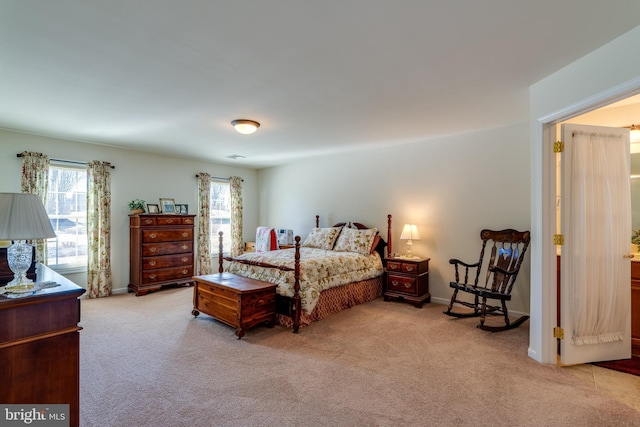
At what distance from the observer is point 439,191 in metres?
4.63

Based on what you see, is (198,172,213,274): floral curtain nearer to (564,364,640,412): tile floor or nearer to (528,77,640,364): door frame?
(528,77,640,364): door frame

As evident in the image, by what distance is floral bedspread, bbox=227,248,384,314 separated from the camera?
3594 mm

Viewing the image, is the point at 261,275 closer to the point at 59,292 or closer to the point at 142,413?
the point at 142,413

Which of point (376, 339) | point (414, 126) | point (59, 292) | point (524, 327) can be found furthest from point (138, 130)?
point (524, 327)

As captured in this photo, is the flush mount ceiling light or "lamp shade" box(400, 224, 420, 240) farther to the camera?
"lamp shade" box(400, 224, 420, 240)

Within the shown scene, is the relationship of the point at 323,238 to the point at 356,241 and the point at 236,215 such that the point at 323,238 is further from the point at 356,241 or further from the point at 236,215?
the point at 236,215

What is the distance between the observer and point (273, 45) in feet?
7.01

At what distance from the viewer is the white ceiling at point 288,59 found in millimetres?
1782

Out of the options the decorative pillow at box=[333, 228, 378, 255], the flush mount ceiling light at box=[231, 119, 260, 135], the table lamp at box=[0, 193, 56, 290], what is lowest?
the decorative pillow at box=[333, 228, 378, 255]

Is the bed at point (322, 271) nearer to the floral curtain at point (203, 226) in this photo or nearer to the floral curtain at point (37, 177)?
the floral curtain at point (203, 226)

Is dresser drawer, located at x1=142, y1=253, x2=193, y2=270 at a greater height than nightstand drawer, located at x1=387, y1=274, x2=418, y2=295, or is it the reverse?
dresser drawer, located at x1=142, y1=253, x2=193, y2=270

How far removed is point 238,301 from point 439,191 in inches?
132

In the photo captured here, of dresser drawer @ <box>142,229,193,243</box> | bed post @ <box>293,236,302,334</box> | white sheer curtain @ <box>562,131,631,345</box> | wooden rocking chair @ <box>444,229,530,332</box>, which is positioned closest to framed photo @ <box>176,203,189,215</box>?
dresser drawer @ <box>142,229,193,243</box>

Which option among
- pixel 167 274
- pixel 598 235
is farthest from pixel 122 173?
pixel 598 235
